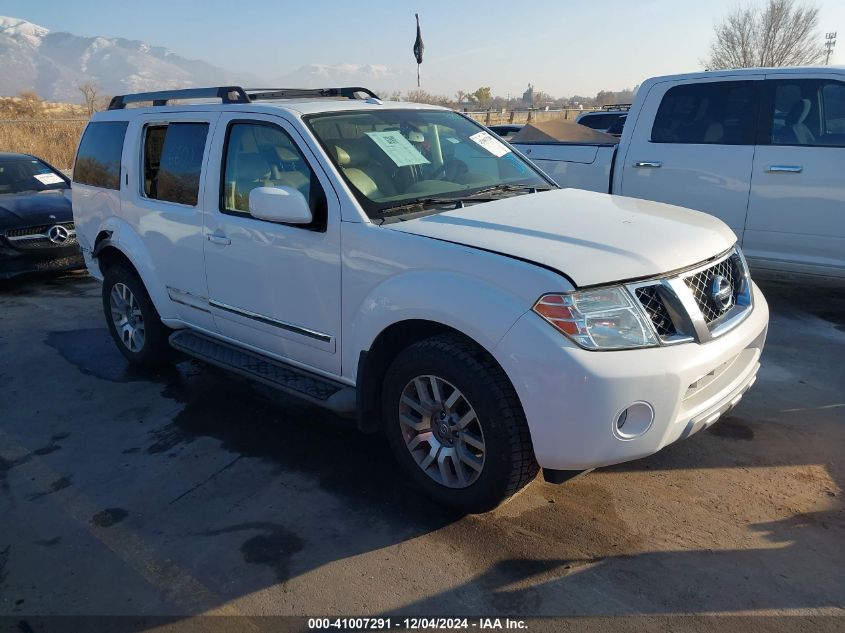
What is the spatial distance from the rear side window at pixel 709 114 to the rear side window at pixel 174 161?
164 inches

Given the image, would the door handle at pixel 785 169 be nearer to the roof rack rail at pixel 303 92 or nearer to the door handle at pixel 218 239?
the roof rack rail at pixel 303 92

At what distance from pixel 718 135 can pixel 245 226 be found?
14.2 ft

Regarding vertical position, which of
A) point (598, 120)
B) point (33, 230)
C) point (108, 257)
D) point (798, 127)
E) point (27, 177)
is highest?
point (598, 120)

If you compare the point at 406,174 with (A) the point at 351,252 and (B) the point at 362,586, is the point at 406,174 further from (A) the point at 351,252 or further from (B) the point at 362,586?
(B) the point at 362,586

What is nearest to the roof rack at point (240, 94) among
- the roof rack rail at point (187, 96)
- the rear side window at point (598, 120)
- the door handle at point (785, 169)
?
the roof rack rail at point (187, 96)

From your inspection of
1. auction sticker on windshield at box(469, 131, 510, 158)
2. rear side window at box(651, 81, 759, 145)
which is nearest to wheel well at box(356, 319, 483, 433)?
auction sticker on windshield at box(469, 131, 510, 158)

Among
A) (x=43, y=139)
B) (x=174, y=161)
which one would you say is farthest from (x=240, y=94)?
(x=43, y=139)

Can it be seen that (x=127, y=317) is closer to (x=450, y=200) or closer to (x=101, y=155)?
(x=101, y=155)

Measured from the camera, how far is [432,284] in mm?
2986

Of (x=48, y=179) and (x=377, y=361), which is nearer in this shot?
(x=377, y=361)

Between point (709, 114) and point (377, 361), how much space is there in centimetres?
437

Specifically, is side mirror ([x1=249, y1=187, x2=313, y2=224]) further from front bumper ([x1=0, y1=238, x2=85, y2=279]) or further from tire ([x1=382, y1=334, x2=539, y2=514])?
front bumper ([x1=0, y1=238, x2=85, y2=279])

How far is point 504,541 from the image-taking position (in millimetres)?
3020

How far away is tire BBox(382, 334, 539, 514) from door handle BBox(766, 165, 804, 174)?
4.04 meters
